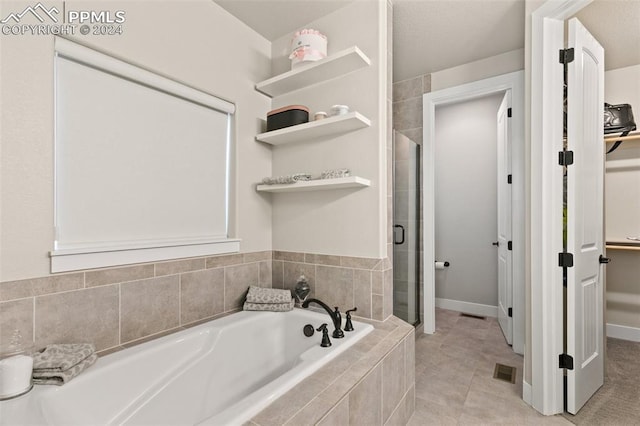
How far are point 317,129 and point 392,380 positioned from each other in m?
1.48

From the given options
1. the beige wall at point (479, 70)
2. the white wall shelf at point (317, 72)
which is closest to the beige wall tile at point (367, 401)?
the white wall shelf at point (317, 72)

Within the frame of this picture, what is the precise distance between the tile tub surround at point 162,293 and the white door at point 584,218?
3.58 feet

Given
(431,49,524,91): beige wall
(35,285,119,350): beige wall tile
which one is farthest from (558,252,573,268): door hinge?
(35,285,119,350): beige wall tile

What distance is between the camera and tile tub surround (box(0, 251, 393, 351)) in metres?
1.23

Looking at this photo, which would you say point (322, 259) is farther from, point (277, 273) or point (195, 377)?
point (195, 377)

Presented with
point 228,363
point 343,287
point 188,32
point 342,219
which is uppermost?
point 188,32

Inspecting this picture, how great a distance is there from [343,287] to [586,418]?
1.55 m

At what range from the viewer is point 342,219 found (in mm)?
1997

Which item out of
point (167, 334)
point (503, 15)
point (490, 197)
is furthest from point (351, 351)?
point (490, 197)

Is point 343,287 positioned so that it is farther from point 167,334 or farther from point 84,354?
point 84,354

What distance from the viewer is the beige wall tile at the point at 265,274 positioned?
223 centimetres

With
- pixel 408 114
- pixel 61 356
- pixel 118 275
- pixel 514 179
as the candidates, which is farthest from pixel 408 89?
pixel 61 356

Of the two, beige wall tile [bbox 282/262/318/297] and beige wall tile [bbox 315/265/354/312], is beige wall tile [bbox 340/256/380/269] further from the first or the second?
beige wall tile [bbox 282/262/318/297]

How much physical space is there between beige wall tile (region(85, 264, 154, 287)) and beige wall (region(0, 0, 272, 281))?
17cm
